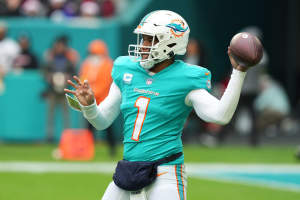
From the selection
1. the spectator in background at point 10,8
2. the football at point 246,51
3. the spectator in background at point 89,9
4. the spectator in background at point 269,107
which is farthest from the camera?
the spectator in background at point 10,8

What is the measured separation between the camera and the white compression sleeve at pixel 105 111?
4.96m

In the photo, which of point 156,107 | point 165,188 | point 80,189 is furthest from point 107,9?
point 165,188

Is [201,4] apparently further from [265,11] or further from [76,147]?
[76,147]

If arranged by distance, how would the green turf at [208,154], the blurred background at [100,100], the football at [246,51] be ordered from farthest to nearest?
the green turf at [208,154] → the blurred background at [100,100] → the football at [246,51]

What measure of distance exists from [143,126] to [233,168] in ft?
20.5

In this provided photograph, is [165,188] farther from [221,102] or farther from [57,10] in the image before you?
[57,10]

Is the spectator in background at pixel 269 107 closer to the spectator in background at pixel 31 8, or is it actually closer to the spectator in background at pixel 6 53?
the spectator in background at pixel 6 53

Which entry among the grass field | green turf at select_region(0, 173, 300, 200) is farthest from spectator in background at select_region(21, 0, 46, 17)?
green turf at select_region(0, 173, 300, 200)

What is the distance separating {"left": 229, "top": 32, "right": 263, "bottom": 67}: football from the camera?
4.60m

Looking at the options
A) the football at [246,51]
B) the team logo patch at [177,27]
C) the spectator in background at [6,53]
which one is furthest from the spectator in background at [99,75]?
the football at [246,51]

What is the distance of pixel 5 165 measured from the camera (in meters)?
11.2

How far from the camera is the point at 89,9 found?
1529 centimetres

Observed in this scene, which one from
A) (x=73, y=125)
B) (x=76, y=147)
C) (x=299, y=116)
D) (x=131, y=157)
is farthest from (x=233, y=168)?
(x=299, y=116)

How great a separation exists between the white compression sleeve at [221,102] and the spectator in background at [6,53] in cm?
983
